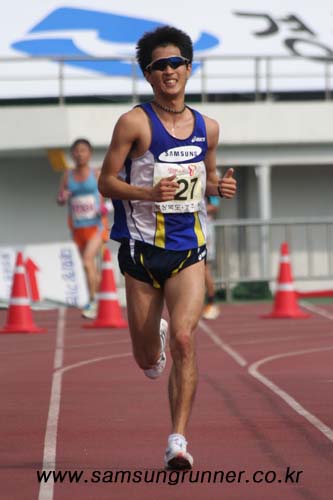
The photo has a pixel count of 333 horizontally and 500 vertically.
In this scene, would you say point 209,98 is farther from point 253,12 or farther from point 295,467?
point 295,467

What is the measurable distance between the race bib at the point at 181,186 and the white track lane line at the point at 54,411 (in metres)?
1.46

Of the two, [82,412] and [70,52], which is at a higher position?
[70,52]

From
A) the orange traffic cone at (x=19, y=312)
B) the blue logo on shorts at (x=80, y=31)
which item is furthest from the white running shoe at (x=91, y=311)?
the blue logo on shorts at (x=80, y=31)

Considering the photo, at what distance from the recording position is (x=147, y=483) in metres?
7.40

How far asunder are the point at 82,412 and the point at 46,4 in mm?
19247

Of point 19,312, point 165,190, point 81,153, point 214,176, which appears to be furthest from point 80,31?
point 165,190

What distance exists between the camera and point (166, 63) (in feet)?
26.9

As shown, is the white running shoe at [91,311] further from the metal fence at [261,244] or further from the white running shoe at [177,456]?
the white running shoe at [177,456]

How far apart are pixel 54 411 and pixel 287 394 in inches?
70.6

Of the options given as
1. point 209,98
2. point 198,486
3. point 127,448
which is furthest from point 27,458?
point 209,98

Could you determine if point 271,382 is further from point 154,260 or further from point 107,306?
point 107,306

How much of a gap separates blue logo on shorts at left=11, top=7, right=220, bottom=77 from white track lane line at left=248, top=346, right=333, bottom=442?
14.0m

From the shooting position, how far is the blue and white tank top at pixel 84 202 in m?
19.0

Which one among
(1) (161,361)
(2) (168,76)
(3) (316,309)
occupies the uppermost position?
(2) (168,76)
